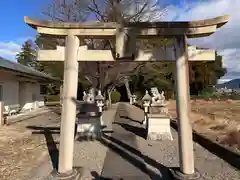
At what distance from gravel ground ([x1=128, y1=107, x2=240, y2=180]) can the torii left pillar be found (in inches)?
84.3

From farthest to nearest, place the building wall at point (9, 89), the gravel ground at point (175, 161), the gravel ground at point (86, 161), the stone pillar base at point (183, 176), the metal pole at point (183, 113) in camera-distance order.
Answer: the building wall at point (9, 89) < the gravel ground at point (86, 161) < the gravel ground at point (175, 161) < the metal pole at point (183, 113) < the stone pillar base at point (183, 176)

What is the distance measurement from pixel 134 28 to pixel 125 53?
0.61 meters

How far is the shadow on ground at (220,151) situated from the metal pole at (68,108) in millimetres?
4152

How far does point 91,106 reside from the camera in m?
10.6

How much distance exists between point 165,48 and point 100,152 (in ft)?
13.8

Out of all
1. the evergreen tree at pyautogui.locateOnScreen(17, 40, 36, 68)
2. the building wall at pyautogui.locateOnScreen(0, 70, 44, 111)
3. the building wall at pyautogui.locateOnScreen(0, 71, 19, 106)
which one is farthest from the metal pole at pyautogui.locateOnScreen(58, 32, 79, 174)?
the evergreen tree at pyautogui.locateOnScreen(17, 40, 36, 68)

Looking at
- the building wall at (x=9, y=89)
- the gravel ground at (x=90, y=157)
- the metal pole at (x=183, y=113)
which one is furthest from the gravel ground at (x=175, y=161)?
the building wall at (x=9, y=89)

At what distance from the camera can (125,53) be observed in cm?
565

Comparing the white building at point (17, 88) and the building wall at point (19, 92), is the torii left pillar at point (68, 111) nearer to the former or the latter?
the white building at point (17, 88)

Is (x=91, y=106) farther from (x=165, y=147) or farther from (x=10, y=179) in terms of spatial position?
(x=10, y=179)

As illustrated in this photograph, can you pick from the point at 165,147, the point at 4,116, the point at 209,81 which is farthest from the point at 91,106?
the point at 209,81

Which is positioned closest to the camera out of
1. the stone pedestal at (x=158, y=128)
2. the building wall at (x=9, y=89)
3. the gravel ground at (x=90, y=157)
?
the gravel ground at (x=90, y=157)

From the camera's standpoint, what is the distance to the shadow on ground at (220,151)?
6894 mm

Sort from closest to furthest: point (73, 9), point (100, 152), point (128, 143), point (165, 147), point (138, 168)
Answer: point (138, 168)
point (100, 152)
point (165, 147)
point (128, 143)
point (73, 9)
